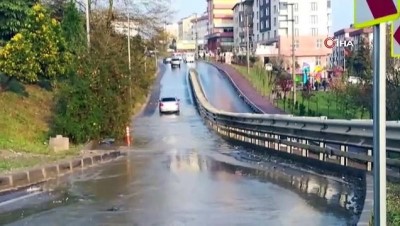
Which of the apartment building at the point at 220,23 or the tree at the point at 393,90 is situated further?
the apartment building at the point at 220,23

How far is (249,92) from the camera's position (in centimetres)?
7100

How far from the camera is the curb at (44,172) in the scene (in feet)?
44.6

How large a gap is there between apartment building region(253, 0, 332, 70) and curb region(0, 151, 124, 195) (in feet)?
305

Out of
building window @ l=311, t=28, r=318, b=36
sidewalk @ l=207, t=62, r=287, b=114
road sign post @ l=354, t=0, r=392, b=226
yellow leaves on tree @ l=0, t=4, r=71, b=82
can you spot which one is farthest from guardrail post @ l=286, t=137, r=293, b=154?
building window @ l=311, t=28, r=318, b=36

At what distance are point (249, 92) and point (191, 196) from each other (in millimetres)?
59704

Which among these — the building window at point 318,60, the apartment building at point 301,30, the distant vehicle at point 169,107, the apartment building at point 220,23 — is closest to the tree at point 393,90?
the distant vehicle at point 169,107

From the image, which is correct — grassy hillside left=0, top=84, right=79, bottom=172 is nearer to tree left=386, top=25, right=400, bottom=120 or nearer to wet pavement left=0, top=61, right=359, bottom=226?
wet pavement left=0, top=61, right=359, bottom=226

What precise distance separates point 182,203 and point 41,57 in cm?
2193

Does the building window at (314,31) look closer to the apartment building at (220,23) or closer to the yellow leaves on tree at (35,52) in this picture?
the apartment building at (220,23)

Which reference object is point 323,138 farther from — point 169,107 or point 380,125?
point 169,107

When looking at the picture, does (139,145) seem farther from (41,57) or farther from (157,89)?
(157,89)

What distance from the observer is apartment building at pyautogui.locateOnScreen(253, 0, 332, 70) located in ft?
380

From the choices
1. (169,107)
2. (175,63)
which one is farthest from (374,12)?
(175,63)

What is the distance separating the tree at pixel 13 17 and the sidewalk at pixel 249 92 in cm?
2492
